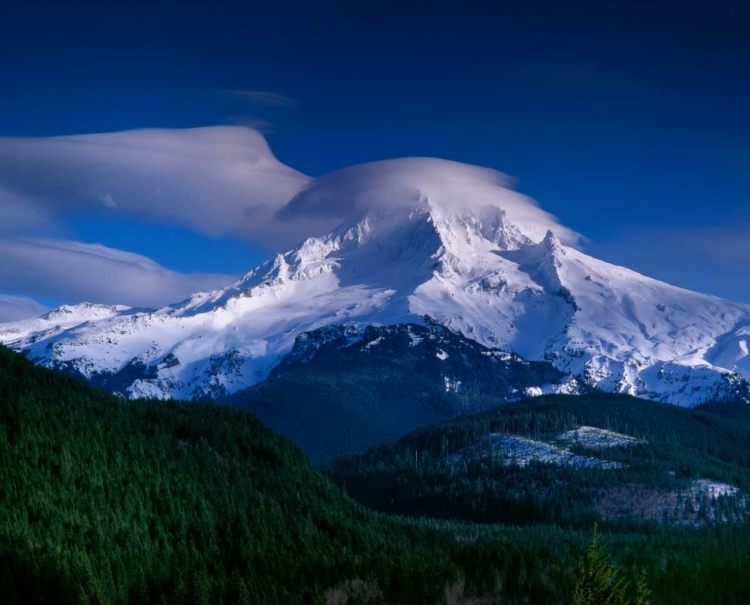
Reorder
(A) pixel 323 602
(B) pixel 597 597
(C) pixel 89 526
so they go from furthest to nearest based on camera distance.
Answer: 1. (C) pixel 89 526
2. (A) pixel 323 602
3. (B) pixel 597 597

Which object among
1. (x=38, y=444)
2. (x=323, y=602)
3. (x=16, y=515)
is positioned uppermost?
(x=38, y=444)

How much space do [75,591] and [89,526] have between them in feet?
85.8

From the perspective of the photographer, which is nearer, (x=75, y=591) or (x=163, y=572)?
(x=75, y=591)

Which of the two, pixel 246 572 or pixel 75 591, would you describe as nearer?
pixel 75 591

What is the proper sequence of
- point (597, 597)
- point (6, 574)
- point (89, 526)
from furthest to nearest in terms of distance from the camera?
point (89, 526) < point (6, 574) < point (597, 597)

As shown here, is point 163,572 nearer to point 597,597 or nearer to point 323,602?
point 323,602

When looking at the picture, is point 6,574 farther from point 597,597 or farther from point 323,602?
point 597,597

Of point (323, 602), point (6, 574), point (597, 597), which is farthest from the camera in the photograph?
point (323, 602)

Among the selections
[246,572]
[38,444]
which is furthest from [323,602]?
[38,444]

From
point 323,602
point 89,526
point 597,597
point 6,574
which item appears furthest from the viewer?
point 89,526

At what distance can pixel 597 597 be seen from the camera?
11162 centimetres

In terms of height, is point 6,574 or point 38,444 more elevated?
point 38,444

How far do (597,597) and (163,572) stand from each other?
9979 cm

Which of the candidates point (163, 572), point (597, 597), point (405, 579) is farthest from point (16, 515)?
point (597, 597)
